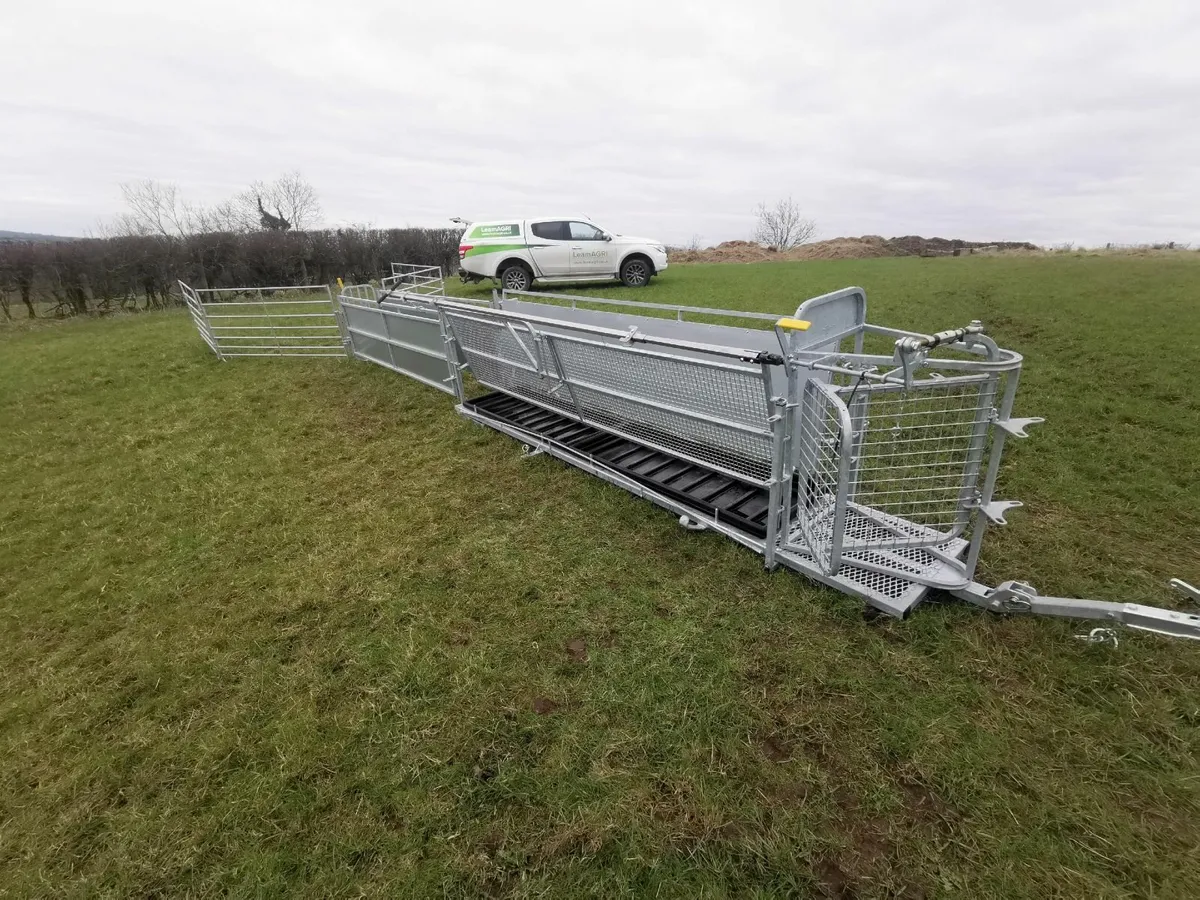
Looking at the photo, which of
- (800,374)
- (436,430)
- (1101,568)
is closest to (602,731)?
(800,374)

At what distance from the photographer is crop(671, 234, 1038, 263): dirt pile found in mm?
23484

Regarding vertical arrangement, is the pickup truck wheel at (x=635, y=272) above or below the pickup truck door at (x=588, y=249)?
below

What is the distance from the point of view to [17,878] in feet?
5.91

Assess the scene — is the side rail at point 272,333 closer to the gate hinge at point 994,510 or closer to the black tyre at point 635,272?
the black tyre at point 635,272

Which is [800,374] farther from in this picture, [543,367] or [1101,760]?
[543,367]

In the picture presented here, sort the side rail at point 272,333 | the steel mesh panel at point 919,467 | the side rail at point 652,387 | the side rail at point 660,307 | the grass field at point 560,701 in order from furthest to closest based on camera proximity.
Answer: the side rail at point 272,333, the side rail at point 660,307, the side rail at point 652,387, the steel mesh panel at point 919,467, the grass field at point 560,701

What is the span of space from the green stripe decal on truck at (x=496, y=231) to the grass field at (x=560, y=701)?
8509 mm

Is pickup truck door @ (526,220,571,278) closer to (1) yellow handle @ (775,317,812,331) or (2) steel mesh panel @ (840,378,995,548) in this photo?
(2) steel mesh panel @ (840,378,995,548)

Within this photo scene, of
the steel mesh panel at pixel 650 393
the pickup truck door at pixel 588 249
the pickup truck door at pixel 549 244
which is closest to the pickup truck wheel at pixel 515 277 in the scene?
the pickup truck door at pixel 549 244

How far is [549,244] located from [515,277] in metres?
1.04

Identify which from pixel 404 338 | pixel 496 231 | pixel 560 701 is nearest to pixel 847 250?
pixel 496 231

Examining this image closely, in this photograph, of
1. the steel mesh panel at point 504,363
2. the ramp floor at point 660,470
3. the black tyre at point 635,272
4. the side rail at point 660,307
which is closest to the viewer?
the ramp floor at point 660,470

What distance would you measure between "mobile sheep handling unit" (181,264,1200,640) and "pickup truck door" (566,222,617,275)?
6624 millimetres

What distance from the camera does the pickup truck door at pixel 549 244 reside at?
37.7ft
